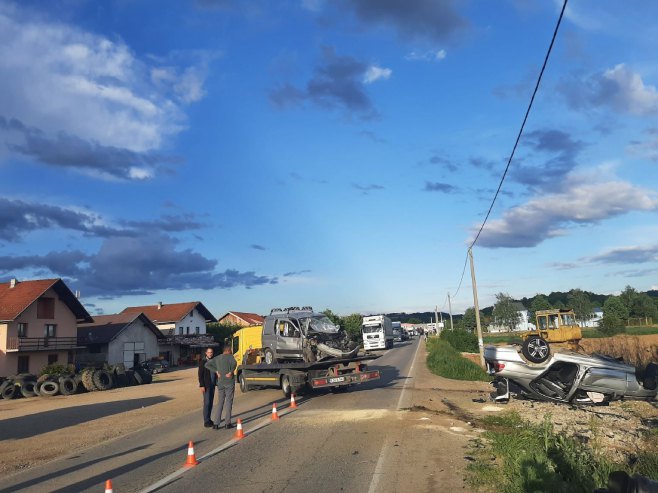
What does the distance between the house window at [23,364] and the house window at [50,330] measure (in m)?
2.16

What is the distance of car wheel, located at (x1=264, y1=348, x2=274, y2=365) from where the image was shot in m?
18.4

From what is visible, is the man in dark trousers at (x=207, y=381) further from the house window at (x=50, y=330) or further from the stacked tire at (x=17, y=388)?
the house window at (x=50, y=330)

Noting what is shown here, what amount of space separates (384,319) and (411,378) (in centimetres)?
3605

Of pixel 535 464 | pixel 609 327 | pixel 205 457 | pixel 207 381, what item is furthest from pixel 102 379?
pixel 609 327

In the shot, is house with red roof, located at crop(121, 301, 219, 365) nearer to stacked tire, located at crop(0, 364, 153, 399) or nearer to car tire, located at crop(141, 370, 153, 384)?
car tire, located at crop(141, 370, 153, 384)

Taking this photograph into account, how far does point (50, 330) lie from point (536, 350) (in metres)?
36.8

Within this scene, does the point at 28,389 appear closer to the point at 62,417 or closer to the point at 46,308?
the point at 62,417

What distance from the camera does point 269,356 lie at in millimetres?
18562

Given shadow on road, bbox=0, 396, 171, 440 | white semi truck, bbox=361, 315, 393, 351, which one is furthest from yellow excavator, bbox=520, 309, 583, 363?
white semi truck, bbox=361, 315, 393, 351

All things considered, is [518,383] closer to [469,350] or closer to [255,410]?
[255,410]

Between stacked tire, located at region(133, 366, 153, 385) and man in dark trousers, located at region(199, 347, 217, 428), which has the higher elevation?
man in dark trousers, located at region(199, 347, 217, 428)

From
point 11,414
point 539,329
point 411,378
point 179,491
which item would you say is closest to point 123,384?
point 11,414

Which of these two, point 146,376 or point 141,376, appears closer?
point 141,376

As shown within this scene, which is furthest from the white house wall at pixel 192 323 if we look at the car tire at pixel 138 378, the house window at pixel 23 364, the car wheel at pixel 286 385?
the car wheel at pixel 286 385
